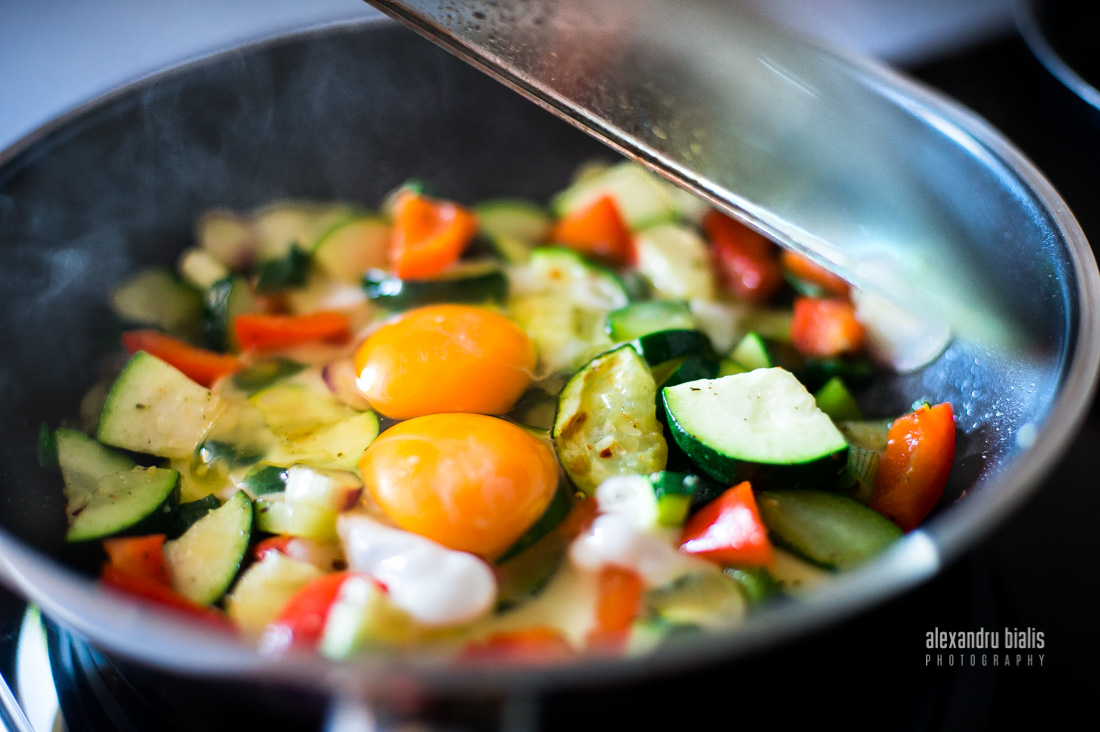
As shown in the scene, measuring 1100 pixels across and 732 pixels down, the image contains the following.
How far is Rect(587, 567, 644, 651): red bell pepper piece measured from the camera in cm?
100

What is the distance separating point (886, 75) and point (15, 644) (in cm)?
170

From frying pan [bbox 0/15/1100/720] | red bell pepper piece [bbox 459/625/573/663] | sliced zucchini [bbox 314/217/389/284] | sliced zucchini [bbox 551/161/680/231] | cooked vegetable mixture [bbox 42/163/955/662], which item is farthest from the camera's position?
sliced zucchini [bbox 551/161/680/231]

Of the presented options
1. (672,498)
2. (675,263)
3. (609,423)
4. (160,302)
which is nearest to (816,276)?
(675,263)

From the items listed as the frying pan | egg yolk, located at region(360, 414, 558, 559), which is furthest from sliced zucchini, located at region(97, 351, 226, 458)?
egg yolk, located at region(360, 414, 558, 559)

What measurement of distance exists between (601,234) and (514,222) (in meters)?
0.22

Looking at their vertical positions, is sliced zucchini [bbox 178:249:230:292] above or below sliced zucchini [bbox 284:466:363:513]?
above

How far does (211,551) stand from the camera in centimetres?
116

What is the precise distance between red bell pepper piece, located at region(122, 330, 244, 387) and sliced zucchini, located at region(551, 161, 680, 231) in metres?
0.85

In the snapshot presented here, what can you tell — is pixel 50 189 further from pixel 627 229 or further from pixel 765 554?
pixel 765 554

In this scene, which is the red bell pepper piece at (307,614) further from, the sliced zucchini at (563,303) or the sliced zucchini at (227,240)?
the sliced zucchini at (227,240)

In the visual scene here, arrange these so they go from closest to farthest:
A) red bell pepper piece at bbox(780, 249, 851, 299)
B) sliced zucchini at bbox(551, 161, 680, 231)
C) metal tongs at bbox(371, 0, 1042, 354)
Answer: metal tongs at bbox(371, 0, 1042, 354) < red bell pepper piece at bbox(780, 249, 851, 299) < sliced zucchini at bbox(551, 161, 680, 231)

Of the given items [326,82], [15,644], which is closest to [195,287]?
[326,82]

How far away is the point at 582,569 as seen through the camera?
1086mm

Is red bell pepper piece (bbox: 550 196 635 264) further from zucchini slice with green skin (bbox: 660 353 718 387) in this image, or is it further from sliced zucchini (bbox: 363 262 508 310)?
zucchini slice with green skin (bbox: 660 353 718 387)
